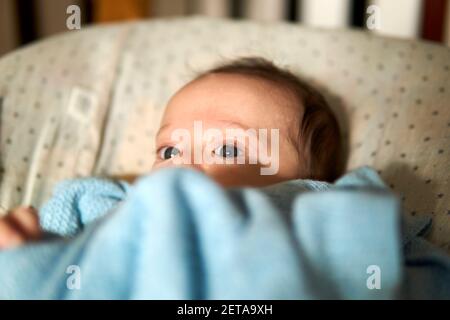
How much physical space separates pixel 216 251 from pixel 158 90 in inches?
23.3

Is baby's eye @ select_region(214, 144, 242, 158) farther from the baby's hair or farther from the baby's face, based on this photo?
the baby's hair

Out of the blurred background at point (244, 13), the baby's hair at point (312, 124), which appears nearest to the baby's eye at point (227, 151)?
the baby's hair at point (312, 124)

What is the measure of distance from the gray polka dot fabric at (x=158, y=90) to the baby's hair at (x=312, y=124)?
0.14 feet

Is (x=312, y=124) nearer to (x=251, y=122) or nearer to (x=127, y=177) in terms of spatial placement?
(x=251, y=122)

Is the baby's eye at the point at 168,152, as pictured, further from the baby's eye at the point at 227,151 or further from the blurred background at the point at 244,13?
the blurred background at the point at 244,13

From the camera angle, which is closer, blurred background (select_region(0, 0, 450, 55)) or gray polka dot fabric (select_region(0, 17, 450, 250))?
gray polka dot fabric (select_region(0, 17, 450, 250))

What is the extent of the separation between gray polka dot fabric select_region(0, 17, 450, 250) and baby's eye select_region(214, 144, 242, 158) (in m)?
0.25

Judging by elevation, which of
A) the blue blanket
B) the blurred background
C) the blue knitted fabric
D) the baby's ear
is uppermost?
the blurred background

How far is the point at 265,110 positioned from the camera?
0.81m

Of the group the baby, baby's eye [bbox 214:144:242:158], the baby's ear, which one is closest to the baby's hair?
the baby

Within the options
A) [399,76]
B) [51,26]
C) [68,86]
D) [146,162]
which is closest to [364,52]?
[399,76]

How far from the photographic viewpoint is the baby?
773 mm

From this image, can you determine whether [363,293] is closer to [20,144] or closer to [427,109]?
[427,109]

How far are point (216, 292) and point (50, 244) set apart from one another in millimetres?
181
